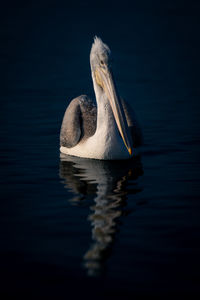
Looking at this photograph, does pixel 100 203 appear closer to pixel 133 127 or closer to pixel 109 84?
pixel 109 84

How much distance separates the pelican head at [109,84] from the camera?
7.32m

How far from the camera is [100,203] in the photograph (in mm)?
5969

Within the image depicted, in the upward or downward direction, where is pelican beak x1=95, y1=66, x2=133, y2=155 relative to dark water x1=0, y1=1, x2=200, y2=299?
upward

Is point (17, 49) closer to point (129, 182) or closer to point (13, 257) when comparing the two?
point (129, 182)

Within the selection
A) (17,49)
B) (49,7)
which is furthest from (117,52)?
(49,7)

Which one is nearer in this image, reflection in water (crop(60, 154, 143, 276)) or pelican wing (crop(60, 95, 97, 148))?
reflection in water (crop(60, 154, 143, 276))

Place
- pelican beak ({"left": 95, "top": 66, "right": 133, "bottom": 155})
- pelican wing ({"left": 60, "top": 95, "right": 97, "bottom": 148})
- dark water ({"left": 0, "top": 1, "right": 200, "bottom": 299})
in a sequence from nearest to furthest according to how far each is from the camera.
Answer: dark water ({"left": 0, "top": 1, "right": 200, "bottom": 299}) < pelican beak ({"left": 95, "top": 66, "right": 133, "bottom": 155}) < pelican wing ({"left": 60, "top": 95, "right": 97, "bottom": 148})

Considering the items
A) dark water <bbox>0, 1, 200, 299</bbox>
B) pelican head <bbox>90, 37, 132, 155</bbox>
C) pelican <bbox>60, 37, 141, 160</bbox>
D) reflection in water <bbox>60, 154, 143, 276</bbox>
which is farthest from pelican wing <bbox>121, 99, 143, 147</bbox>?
pelican head <bbox>90, 37, 132, 155</bbox>

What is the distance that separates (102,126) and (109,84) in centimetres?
59

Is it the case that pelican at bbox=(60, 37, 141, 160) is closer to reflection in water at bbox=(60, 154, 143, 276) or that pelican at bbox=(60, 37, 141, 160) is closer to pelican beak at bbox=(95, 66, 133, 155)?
pelican beak at bbox=(95, 66, 133, 155)

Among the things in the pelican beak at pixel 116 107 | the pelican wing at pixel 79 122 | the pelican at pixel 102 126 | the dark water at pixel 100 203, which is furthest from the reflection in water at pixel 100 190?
the pelican beak at pixel 116 107

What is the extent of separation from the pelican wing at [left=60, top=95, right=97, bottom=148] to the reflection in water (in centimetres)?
27

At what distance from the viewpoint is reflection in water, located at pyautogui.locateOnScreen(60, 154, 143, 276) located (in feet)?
15.7

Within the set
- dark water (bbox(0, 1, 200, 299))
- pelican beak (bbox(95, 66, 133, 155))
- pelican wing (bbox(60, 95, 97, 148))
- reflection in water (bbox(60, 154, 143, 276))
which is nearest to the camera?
dark water (bbox(0, 1, 200, 299))
